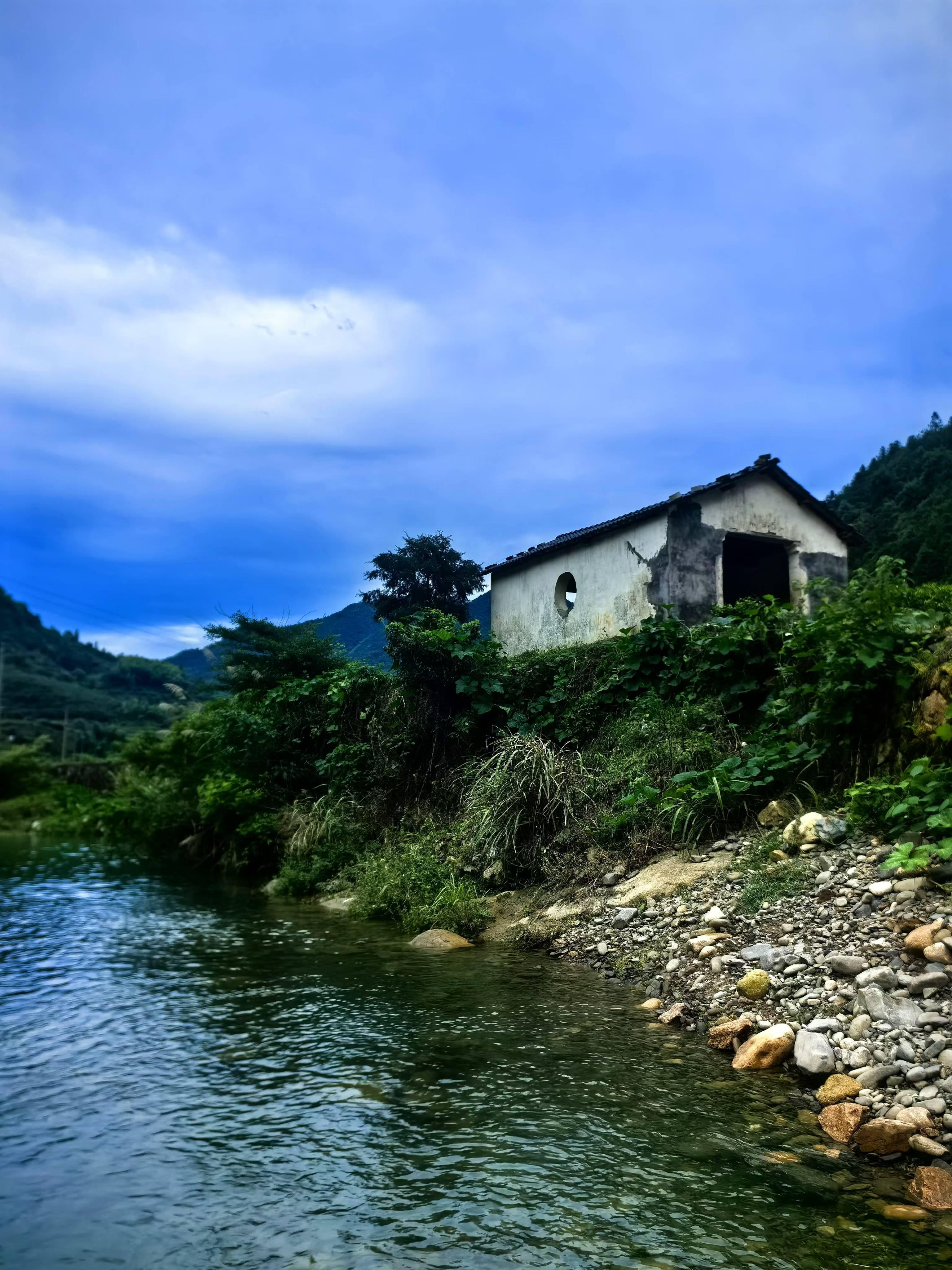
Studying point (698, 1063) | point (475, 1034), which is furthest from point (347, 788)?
point (698, 1063)

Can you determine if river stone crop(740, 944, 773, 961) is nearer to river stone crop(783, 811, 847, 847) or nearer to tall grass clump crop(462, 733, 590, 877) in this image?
river stone crop(783, 811, 847, 847)

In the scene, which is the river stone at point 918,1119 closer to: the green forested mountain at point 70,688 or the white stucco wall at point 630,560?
the white stucco wall at point 630,560

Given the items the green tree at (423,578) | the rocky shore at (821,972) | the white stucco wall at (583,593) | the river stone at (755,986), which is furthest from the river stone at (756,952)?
the green tree at (423,578)

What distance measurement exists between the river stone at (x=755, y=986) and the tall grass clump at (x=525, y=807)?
137 inches

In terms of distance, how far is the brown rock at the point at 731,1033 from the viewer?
477cm

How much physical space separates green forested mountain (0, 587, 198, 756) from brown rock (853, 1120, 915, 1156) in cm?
4514

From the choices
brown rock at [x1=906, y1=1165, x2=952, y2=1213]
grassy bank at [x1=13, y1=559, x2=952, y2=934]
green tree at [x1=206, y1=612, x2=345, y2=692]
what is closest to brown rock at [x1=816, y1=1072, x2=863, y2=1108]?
brown rock at [x1=906, y1=1165, x2=952, y2=1213]

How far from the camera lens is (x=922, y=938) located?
4.59 m

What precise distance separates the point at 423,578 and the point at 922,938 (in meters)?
27.8

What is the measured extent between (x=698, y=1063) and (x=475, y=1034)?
4.29 ft

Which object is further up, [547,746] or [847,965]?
[547,746]

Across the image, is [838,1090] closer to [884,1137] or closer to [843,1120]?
[843,1120]

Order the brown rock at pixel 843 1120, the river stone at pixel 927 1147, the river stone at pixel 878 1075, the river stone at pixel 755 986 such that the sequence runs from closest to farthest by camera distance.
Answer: the river stone at pixel 927 1147, the brown rock at pixel 843 1120, the river stone at pixel 878 1075, the river stone at pixel 755 986

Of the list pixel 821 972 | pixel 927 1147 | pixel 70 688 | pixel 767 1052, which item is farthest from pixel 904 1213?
pixel 70 688
